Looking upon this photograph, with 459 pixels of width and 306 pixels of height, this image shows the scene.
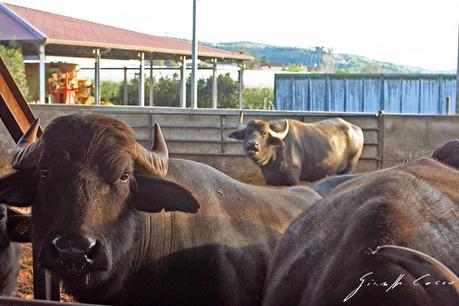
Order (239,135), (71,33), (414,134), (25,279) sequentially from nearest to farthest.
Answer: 1. (25,279)
2. (239,135)
3. (414,134)
4. (71,33)

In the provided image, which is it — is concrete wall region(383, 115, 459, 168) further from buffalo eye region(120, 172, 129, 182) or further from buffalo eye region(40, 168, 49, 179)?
buffalo eye region(40, 168, 49, 179)

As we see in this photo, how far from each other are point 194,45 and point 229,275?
22498 millimetres

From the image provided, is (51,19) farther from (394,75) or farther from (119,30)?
(394,75)

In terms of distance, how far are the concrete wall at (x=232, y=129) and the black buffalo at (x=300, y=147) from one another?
1.92 ft

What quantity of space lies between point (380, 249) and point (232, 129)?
1618cm

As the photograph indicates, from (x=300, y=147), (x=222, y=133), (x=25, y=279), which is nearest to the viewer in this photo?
(x=25, y=279)

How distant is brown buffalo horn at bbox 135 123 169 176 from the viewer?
4.01 meters

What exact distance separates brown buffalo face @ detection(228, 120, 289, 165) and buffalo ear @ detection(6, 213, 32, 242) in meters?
11.0

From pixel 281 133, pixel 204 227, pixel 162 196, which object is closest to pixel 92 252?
pixel 162 196

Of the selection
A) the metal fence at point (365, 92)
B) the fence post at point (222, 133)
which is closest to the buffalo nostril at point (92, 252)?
the fence post at point (222, 133)

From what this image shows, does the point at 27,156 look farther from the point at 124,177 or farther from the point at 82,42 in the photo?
the point at 82,42

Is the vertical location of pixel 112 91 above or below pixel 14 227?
above

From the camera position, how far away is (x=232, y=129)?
61.2 ft

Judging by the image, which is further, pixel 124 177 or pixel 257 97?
pixel 257 97
